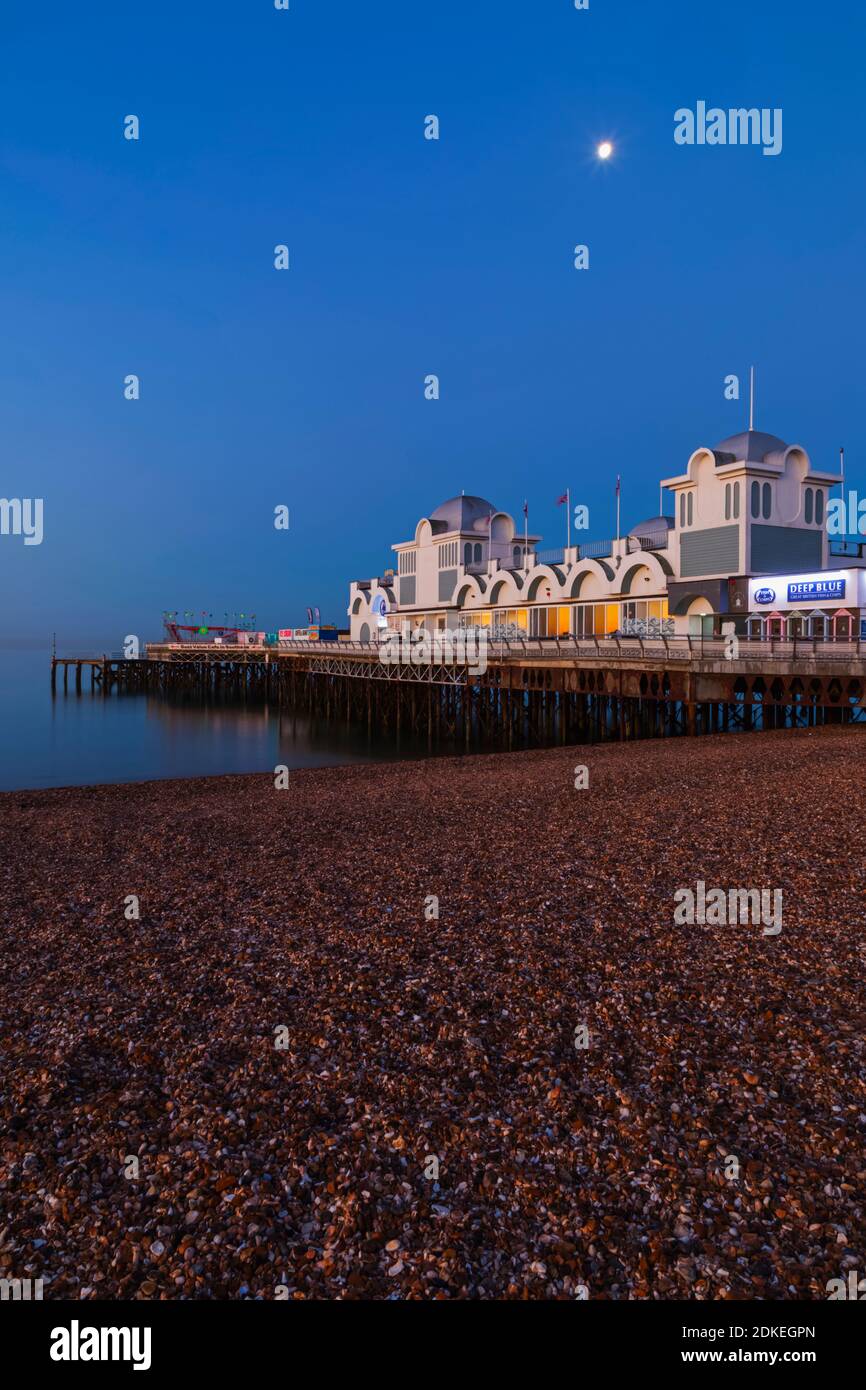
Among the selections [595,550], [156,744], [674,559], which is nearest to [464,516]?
[595,550]

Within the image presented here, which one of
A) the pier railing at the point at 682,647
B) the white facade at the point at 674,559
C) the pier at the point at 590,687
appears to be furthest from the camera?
the white facade at the point at 674,559

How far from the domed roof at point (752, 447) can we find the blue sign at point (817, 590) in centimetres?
644

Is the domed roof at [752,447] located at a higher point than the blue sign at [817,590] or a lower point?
higher

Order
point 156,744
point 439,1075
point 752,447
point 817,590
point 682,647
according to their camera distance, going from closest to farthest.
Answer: point 439,1075 → point 682,647 → point 817,590 → point 752,447 → point 156,744

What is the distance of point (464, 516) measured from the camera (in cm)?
5216

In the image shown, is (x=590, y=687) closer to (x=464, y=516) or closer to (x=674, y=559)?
(x=674, y=559)

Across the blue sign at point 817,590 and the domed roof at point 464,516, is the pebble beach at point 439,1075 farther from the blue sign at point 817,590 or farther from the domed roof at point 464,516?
the domed roof at point 464,516

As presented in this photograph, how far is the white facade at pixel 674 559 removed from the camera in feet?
105

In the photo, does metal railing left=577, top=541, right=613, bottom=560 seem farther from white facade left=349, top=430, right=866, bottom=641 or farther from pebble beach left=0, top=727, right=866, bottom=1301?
pebble beach left=0, top=727, right=866, bottom=1301

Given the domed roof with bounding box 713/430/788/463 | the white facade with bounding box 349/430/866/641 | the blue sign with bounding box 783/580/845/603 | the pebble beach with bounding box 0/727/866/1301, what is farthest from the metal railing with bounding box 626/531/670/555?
the pebble beach with bounding box 0/727/866/1301

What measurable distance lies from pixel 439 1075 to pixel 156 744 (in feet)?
121

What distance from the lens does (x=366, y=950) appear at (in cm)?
679

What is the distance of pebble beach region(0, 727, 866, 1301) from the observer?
3502 millimetres

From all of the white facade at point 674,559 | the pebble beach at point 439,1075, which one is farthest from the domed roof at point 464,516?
the pebble beach at point 439,1075
